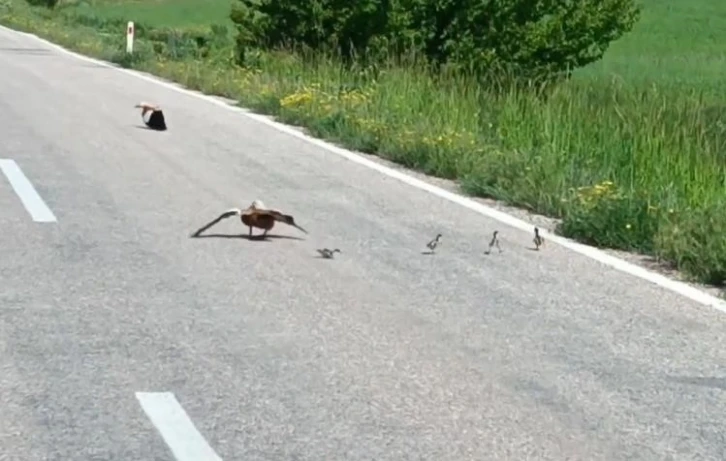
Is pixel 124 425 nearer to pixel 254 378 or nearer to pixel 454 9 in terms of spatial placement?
pixel 254 378

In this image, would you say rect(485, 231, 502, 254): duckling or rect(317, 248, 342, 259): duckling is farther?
rect(485, 231, 502, 254): duckling

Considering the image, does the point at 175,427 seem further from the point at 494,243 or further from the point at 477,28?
the point at 477,28

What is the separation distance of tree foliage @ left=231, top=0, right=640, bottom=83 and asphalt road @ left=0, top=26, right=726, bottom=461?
1818 cm

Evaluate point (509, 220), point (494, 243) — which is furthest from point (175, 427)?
point (509, 220)

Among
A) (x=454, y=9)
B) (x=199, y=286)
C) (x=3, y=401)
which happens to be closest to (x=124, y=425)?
(x=3, y=401)

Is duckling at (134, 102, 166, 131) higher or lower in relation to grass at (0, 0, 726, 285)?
lower

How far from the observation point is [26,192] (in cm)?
1251

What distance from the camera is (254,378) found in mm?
7129

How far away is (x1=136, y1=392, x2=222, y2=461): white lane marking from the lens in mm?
5984

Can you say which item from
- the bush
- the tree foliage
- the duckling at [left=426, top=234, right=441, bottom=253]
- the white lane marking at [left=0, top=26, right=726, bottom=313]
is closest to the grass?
the white lane marking at [left=0, top=26, right=726, bottom=313]

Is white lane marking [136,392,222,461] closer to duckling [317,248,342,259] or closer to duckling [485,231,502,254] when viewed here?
duckling [317,248,342,259]

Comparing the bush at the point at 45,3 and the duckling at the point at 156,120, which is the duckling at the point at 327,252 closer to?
the duckling at the point at 156,120

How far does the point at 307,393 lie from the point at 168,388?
0.56 meters

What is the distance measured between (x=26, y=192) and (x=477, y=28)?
66.3 feet
